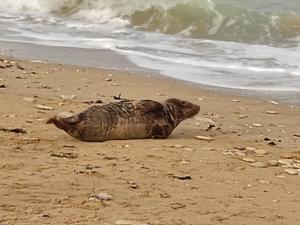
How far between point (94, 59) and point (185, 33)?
4556mm

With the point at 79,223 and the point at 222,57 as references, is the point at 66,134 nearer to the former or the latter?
the point at 79,223

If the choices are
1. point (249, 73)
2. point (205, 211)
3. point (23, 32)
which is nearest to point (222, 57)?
point (249, 73)

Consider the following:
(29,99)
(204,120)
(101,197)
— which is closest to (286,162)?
(204,120)

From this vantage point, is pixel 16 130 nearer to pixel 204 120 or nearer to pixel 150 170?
pixel 150 170

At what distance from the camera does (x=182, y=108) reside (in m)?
6.80

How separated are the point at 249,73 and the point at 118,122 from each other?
563cm

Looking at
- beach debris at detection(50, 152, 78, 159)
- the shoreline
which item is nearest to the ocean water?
the shoreline

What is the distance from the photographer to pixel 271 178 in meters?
5.18

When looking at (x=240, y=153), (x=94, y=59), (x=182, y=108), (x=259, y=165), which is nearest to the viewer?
(x=259, y=165)

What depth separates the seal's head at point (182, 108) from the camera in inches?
264

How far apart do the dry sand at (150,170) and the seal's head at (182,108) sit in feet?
0.51

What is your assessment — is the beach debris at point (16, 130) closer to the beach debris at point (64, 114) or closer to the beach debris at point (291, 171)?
the beach debris at point (64, 114)

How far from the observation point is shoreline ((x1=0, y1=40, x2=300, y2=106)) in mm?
9624

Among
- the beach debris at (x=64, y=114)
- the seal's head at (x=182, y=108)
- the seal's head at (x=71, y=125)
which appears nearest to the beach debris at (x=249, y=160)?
the seal's head at (x=182, y=108)
